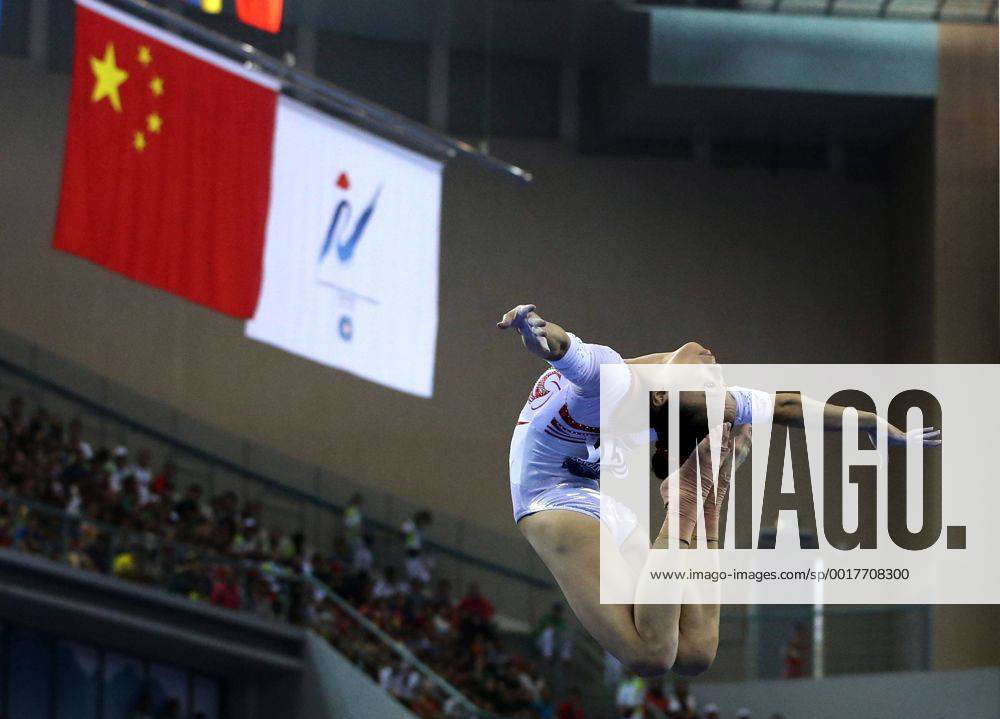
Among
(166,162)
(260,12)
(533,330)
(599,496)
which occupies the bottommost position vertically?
(599,496)

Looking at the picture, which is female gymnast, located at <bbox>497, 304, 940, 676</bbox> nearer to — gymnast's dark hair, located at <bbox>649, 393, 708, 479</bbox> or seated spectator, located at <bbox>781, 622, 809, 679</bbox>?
gymnast's dark hair, located at <bbox>649, 393, 708, 479</bbox>

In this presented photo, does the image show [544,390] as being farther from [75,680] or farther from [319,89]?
[75,680]

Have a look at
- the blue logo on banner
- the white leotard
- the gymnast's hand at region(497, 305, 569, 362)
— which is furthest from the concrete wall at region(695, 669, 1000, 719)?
the gymnast's hand at region(497, 305, 569, 362)

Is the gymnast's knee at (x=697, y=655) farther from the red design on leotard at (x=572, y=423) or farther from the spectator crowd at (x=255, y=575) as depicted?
the spectator crowd at (x=255, y=575)

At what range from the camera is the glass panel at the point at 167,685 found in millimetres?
18766

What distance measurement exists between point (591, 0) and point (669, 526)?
15812 mm

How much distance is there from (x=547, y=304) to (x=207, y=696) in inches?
310

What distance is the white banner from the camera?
52.9ft

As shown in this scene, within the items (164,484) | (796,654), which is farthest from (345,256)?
(796,654)

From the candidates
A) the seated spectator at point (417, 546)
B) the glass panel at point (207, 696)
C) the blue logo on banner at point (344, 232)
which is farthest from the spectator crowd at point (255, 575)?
the blue logo on banner at point (344, 232)

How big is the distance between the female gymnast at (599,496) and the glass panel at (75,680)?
502 inches

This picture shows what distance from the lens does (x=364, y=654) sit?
656 inches

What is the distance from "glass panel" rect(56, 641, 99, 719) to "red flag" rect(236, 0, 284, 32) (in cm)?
793

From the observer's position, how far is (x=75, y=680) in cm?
1842
